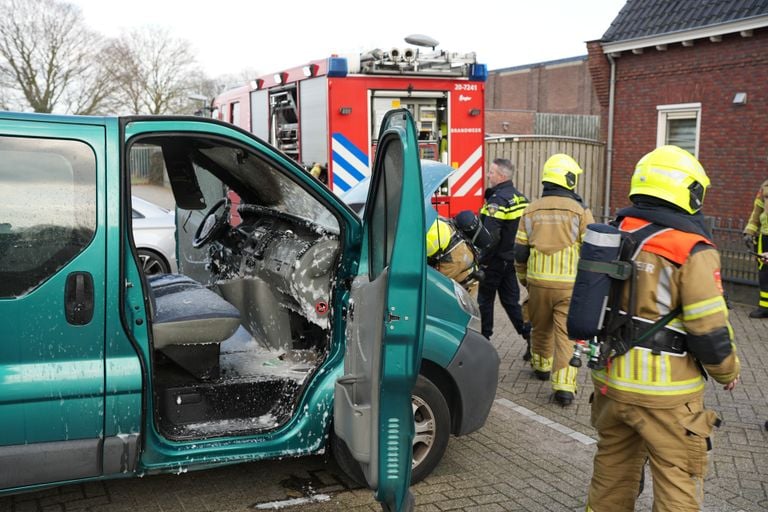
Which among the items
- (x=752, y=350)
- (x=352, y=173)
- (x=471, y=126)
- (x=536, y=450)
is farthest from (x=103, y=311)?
Answer: (x=471, y=126)

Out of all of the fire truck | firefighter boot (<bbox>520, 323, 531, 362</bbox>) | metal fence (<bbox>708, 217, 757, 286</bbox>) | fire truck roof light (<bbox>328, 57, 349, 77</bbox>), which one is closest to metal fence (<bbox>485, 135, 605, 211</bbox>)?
the fire truck

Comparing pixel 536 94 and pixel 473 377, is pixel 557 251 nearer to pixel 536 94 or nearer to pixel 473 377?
pixel 473 377

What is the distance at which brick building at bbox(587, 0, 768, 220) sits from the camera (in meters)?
12.9

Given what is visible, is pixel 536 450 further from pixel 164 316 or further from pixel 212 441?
pixel 164 316

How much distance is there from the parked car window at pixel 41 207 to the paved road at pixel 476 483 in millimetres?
1363

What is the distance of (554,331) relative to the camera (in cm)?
573

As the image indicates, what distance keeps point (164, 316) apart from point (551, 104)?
134 ft

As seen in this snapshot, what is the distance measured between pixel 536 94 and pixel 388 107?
35.2m

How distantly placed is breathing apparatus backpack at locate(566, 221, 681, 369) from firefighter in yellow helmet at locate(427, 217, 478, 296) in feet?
7.82

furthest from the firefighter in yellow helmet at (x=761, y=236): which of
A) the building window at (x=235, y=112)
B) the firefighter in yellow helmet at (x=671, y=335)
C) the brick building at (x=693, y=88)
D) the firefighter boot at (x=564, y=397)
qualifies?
the building window at (x=235, y=112)

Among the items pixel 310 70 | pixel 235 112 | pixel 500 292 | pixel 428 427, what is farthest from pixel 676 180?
pixel 235 112

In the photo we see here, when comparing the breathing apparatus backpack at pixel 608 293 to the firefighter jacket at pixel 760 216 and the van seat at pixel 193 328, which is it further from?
the firefighter jacket at pixel 760 216

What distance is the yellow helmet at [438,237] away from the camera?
550 centimetres

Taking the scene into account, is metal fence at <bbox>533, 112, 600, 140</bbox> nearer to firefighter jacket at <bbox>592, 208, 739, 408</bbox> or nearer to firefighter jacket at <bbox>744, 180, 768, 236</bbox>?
firefighter jacket at <bbox>744, 180, 768, 236</bbox>
